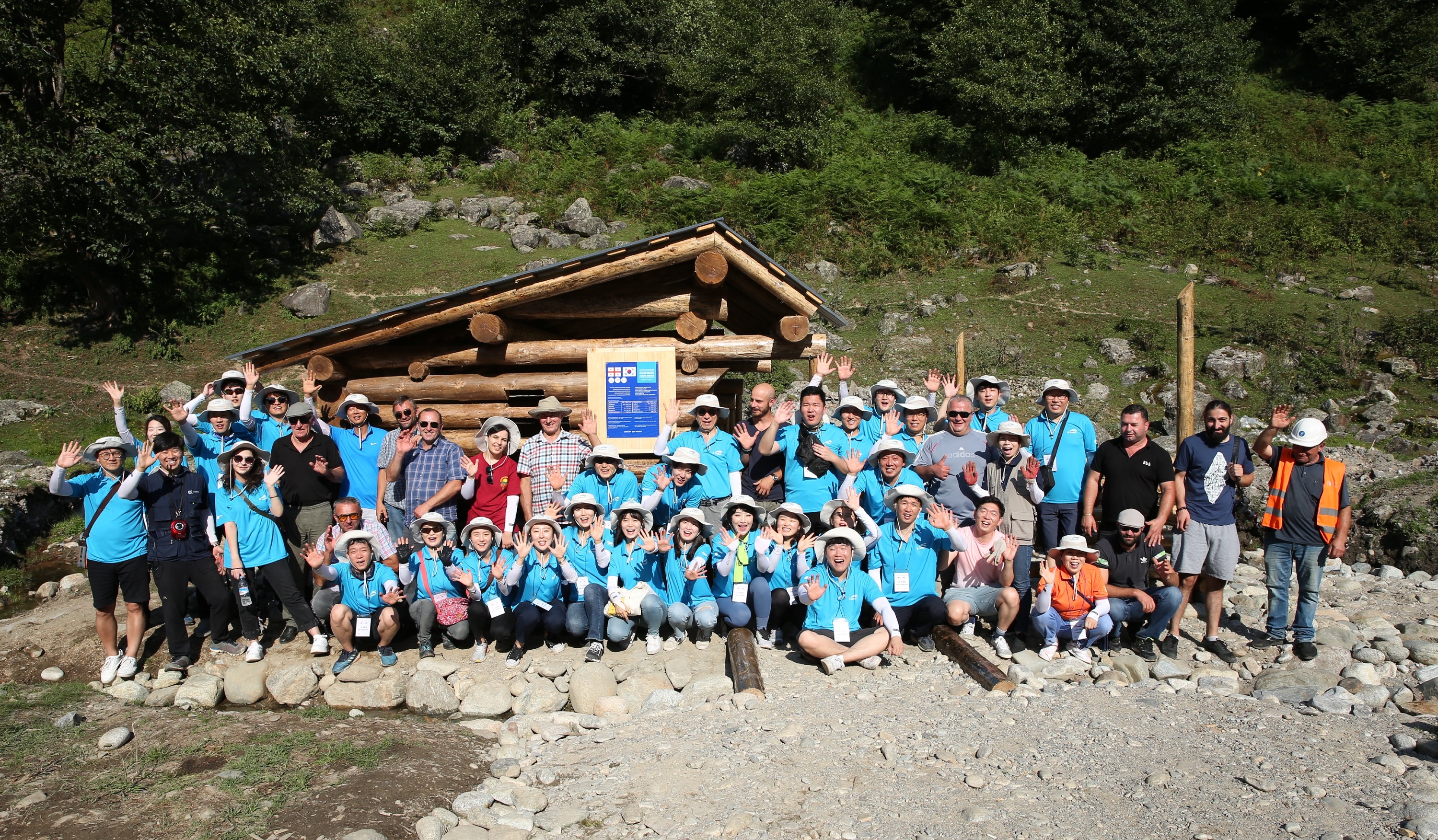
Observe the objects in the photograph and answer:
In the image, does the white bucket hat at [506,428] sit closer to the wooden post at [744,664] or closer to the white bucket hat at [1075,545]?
the wooden post at [744,664]

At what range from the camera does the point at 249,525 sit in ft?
25.2

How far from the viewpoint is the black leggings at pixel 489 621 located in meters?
7.62

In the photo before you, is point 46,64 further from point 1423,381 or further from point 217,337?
point 1423,381

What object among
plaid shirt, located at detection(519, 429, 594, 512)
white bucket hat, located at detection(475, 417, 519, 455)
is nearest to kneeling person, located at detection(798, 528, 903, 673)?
plaid shirt, located at detection(519, 429, 594, 512)

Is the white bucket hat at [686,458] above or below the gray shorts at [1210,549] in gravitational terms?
above

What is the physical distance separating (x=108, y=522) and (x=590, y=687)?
4.02m

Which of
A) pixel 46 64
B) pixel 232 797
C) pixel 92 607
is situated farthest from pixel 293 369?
pixel 232 797

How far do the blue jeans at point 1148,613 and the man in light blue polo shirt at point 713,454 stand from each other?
10.2 ft

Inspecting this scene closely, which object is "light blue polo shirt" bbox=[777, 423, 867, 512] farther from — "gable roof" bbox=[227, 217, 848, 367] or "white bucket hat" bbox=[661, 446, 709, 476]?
"gable roof" bbox=[227, 217, 848, 367]

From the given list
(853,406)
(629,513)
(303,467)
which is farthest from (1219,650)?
(303,467)

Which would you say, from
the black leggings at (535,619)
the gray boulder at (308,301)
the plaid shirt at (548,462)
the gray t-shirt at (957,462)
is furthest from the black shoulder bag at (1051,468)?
the gray boulder at (308,301)

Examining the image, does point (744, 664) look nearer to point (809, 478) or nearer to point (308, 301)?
point (809, 478)

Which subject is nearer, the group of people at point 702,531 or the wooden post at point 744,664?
the wooden post at point 744,664

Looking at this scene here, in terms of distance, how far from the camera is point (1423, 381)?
1498 centimetres
